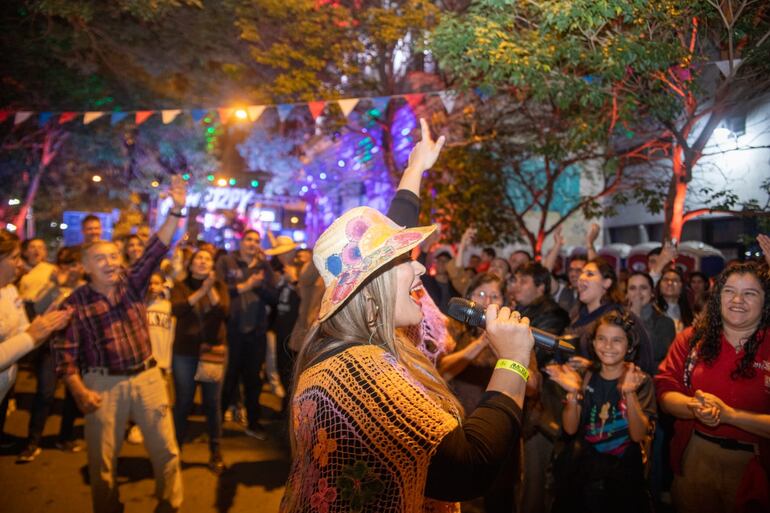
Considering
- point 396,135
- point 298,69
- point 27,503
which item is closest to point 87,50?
point 298,69

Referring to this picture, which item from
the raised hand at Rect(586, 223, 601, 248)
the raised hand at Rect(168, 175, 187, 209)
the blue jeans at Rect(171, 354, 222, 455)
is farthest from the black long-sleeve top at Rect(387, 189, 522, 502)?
the raised hand at Rect(586, 223, 601, 248)

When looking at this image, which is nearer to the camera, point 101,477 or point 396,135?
point 101,477

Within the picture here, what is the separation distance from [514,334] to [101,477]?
3292mm

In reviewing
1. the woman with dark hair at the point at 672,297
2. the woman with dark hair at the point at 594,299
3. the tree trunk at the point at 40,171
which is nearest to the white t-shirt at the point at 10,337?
the woman with dark hair at the point at 594,299

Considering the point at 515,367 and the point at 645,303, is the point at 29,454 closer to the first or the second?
the point at 515,367

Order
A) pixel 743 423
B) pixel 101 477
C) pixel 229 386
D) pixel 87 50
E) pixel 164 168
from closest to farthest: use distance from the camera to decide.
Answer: pixel 743 423 < pixel 101 477 < pixel 229 386 < pixel 87 50 < pixel 164 168

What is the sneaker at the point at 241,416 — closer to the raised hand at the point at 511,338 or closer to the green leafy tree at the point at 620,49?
the green leafy tree at the point at 620,49

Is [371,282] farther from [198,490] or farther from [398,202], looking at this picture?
[198,490]

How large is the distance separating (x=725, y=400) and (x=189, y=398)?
4398 millimetres

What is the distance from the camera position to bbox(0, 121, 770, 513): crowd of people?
1608mm

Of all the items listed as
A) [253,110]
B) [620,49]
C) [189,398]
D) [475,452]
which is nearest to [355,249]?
[475,452]

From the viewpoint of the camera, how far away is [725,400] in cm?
294

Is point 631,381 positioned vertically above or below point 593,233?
below

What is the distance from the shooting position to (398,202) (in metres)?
2.88
